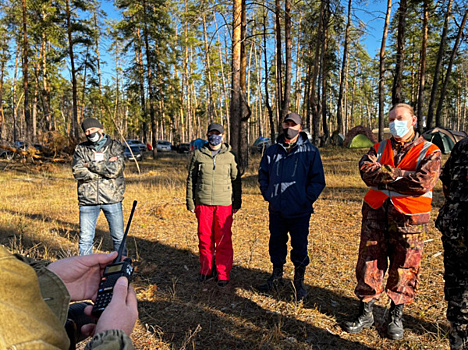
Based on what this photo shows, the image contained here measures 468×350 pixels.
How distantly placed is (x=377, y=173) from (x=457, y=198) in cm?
67

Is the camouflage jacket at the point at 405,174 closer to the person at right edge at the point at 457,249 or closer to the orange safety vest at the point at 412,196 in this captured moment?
the orange safety vest at the point at 412,196

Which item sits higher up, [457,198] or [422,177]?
[422,177]

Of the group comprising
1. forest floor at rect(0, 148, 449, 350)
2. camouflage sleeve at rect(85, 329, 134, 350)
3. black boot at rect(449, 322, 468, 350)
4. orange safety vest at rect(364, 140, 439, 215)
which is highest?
orange safety vest at rect(364, 140, 439, 215)

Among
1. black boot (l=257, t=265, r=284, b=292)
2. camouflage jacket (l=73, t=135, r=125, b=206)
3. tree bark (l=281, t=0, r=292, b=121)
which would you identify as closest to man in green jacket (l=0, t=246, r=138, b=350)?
black boot (l=257, t=265, r=284, b=292)

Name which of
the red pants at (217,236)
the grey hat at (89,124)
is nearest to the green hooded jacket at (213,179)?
the red pants at (217,236)

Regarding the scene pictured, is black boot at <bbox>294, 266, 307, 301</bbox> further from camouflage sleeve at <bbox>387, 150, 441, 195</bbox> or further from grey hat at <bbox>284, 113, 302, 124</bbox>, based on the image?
grey hat at <bbox>284, 113, 302, 124</bbox>

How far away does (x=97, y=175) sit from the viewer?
4078mm

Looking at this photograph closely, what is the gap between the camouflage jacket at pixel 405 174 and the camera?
256cm

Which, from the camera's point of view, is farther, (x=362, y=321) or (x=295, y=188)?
(x=295, y=188)

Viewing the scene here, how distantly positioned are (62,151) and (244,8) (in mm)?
10945

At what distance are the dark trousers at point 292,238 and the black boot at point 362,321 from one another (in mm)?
757

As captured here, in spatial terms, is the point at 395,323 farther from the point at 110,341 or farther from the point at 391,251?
the point at 110,341

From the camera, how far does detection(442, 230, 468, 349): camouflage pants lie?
2.07 m

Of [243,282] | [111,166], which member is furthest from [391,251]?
[111,166]
